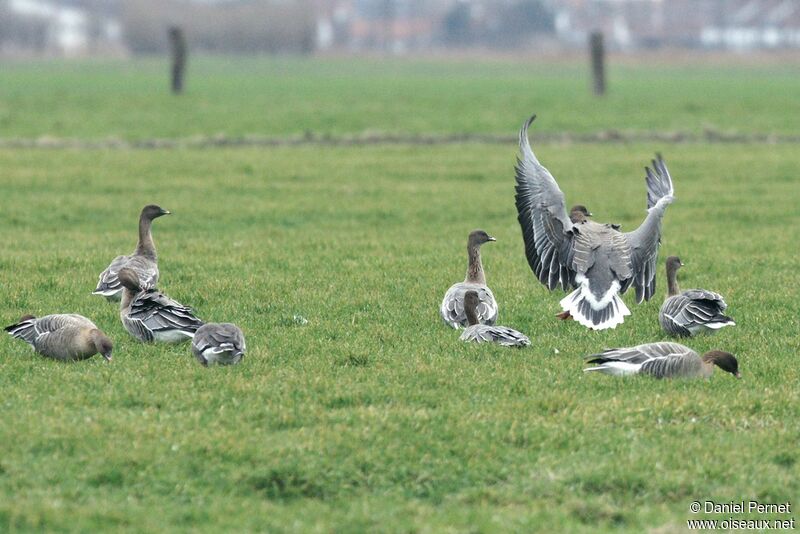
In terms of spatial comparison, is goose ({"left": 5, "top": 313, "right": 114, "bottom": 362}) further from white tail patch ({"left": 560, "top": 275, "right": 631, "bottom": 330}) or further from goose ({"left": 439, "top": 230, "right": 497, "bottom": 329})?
white tail patch ({"left": 560, "top": 275, "right": 631, "bottom": 330})

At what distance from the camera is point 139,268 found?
13914 millimetres

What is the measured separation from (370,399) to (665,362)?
2.77 m

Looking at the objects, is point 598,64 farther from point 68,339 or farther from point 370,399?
point 370,399

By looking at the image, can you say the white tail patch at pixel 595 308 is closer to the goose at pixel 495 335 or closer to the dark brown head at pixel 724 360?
the goose at pixel 495 335

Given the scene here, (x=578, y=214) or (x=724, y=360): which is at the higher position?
(x=578, y=214)

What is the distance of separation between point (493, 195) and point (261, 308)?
1162 cm

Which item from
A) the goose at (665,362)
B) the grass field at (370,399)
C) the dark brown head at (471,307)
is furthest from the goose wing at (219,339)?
the goose at (665,362)

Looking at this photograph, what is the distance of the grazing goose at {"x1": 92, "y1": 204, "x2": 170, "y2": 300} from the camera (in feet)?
44.3

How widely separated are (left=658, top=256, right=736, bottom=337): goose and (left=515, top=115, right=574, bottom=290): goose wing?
1293 millimetres

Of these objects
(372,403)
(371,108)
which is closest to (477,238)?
(372,403)

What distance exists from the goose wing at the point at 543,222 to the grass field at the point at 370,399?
0.61m

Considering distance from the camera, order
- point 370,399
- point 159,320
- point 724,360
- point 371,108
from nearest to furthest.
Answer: point 370,399, point 724,360, point 159,320, point 371,108

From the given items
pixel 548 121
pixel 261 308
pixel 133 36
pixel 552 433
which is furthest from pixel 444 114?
pixel 133 36

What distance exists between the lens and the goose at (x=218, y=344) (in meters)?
10.5
